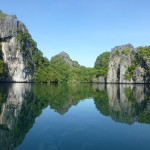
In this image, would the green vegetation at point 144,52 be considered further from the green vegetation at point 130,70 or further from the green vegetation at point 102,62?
the green vegetation at point 102,62

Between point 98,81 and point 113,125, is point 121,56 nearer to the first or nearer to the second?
point 98,81

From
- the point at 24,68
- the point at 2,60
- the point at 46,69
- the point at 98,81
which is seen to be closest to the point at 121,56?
the point at 98,81

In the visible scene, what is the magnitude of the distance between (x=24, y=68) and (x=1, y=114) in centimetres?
10265

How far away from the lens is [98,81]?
15588 cm

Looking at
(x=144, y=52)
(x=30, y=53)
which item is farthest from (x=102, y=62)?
(x=30, y=53)

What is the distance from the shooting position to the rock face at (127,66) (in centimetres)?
11738

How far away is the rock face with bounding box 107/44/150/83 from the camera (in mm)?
117375

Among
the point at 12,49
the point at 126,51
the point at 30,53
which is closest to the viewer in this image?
the point at 12,49

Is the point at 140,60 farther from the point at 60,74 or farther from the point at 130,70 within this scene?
the point at 60,74

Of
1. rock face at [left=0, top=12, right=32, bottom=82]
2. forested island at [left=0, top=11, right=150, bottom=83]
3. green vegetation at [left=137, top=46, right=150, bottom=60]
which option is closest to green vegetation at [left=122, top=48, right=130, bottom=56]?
forested island at [left=0, top=11, right=150, bottom=83]

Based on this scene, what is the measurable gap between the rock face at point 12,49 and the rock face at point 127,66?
59.8m

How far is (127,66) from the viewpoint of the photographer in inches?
4897

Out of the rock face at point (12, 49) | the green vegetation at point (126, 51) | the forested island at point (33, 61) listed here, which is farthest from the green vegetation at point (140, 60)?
the rock face at point (12, 49)

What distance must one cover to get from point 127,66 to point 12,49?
2696 inches
